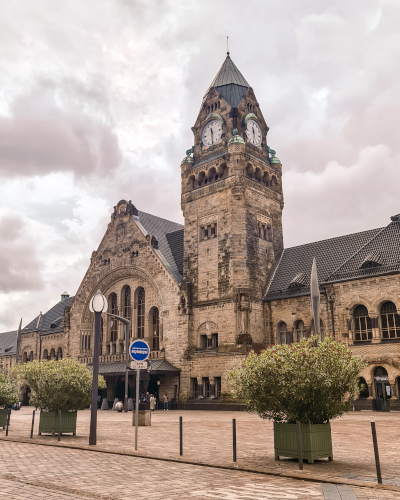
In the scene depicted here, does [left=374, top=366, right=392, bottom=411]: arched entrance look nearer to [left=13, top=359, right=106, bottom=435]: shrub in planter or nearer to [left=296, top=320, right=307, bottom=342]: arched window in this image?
[left=296, top=320, right=307, bottom=342]: arched window

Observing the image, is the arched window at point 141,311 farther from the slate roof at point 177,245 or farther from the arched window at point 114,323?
the slate roof at point 177,245

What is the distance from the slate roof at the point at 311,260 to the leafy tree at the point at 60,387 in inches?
919

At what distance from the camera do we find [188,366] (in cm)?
4162

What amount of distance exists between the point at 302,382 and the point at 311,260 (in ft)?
104

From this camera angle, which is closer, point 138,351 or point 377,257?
point 138,351

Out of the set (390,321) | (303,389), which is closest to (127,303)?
(390,321)

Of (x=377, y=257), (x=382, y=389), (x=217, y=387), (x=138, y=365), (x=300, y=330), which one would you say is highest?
(x=377, y=257)

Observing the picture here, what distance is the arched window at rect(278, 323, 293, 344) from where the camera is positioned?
39.8m

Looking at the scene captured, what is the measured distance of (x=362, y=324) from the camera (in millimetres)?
34781

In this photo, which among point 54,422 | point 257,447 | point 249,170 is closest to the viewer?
point 257,447

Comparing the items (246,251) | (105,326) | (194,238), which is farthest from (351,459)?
(105,326)

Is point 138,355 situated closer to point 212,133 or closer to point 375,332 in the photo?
point 375,332

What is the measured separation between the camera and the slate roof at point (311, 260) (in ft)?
131

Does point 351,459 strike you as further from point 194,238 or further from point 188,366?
point 194,238
